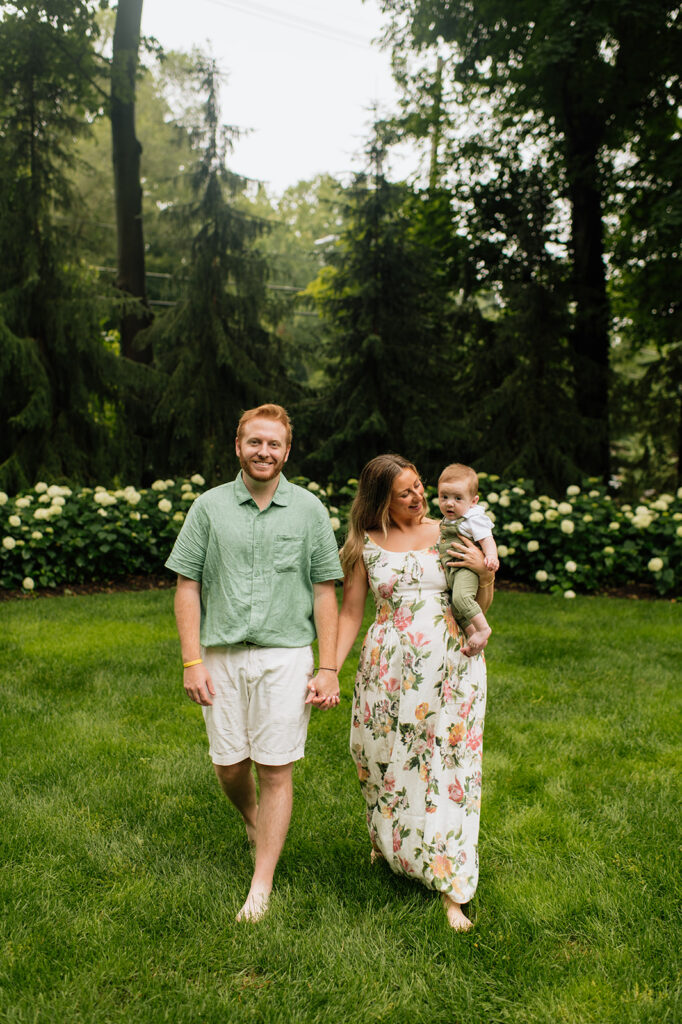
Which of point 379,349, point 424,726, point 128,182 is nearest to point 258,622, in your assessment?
point 424,726

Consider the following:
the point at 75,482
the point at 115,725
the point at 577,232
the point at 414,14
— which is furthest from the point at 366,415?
the point at 414,14

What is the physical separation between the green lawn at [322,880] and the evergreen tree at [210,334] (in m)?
5.98

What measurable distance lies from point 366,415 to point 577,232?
15.3 feet

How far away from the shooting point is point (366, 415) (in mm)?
10594

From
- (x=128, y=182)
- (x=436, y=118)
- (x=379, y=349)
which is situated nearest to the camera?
(x=379, y=349)

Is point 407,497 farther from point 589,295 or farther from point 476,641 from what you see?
point 589,295

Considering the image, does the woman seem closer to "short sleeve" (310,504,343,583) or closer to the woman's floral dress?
the woman's floral dress

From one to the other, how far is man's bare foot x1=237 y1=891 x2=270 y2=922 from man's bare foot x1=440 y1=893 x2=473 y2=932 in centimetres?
63

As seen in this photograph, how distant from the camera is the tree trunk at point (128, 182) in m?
11.8

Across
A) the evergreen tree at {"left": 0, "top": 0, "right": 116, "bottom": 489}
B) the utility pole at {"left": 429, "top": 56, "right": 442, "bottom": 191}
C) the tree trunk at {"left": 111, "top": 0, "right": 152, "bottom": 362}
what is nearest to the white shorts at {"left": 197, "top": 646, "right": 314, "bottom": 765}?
the evergreen tree at {"left": 0, "top": 0, "right": 116, "bottom": 489}

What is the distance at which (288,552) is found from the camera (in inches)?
114

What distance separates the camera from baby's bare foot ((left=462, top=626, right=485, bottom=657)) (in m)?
2.86

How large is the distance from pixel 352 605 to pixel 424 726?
0.52 metres

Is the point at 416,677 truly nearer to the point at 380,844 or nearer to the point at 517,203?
the point at 380,844
